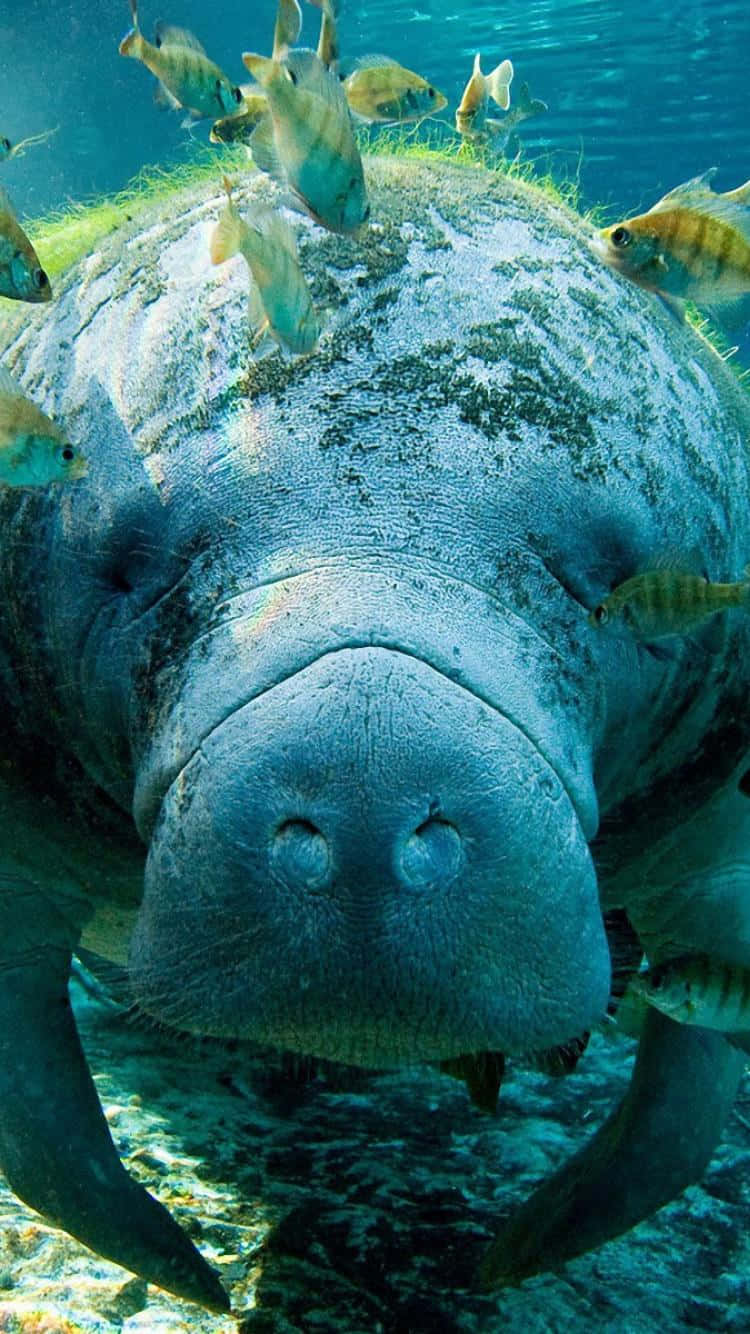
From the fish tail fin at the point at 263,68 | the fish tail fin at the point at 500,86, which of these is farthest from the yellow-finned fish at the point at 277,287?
the fish tail fin at the point at 500,86

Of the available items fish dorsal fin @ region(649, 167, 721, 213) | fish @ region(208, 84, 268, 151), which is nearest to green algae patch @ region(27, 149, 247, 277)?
fish @ region(208, 84, 268, 151)

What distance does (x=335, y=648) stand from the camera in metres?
1.99

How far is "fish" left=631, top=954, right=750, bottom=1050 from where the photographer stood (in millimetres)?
2854

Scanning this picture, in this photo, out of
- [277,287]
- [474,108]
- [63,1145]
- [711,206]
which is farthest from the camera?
[474,108]

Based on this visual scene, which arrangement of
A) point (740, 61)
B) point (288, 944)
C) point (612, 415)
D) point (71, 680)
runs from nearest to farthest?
point (288, 944)
point (612, 415)
point (71, 680)
point (740, 61)

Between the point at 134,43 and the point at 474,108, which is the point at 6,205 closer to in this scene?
the point at 134,43

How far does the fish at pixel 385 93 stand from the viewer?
429cm

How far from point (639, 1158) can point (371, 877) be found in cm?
198

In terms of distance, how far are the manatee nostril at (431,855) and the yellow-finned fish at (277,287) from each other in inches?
43.2

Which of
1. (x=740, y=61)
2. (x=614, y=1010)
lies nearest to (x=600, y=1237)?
(x=614, y=1010)

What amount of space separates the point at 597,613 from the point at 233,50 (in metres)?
44.2

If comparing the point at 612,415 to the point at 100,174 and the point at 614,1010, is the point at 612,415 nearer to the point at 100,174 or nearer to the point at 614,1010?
the point at 614,1010

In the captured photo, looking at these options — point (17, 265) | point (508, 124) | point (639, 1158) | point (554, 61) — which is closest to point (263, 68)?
point (17, 265)

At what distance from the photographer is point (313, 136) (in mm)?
2467
